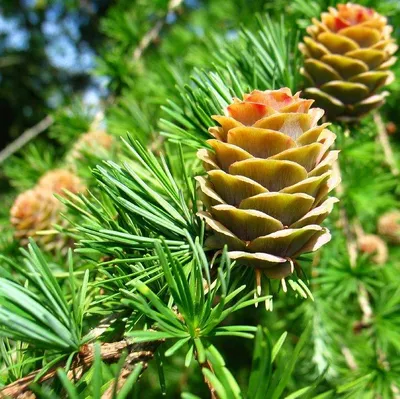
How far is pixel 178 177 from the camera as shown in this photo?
55 centimetres

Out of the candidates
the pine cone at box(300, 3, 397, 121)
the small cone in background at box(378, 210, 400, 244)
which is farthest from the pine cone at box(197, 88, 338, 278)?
the small cone in background at box(378, 210, 400, 244)

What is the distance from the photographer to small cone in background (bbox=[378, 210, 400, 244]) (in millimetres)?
1094

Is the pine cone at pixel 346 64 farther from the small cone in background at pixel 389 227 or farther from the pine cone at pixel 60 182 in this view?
the small cone in background at pixel 389 227

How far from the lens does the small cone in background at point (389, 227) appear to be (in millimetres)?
1094

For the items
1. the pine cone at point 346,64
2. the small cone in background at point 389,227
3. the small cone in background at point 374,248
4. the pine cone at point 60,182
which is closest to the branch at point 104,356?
the pine cone at point 346,64

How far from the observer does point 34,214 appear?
77 centimetres

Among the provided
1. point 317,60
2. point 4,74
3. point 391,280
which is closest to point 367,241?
point 391,280

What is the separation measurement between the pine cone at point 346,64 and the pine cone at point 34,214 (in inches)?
18.3

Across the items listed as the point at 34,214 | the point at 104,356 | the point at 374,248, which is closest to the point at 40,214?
the point at 34,214

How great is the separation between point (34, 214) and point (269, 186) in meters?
Result: 0.53

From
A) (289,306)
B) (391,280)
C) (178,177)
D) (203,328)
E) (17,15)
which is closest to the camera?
(203,328)

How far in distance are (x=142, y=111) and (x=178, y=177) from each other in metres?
0.35

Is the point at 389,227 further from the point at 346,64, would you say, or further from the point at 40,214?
the point at 40,214

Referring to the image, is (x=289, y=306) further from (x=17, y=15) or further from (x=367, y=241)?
(x=17, y=15)
